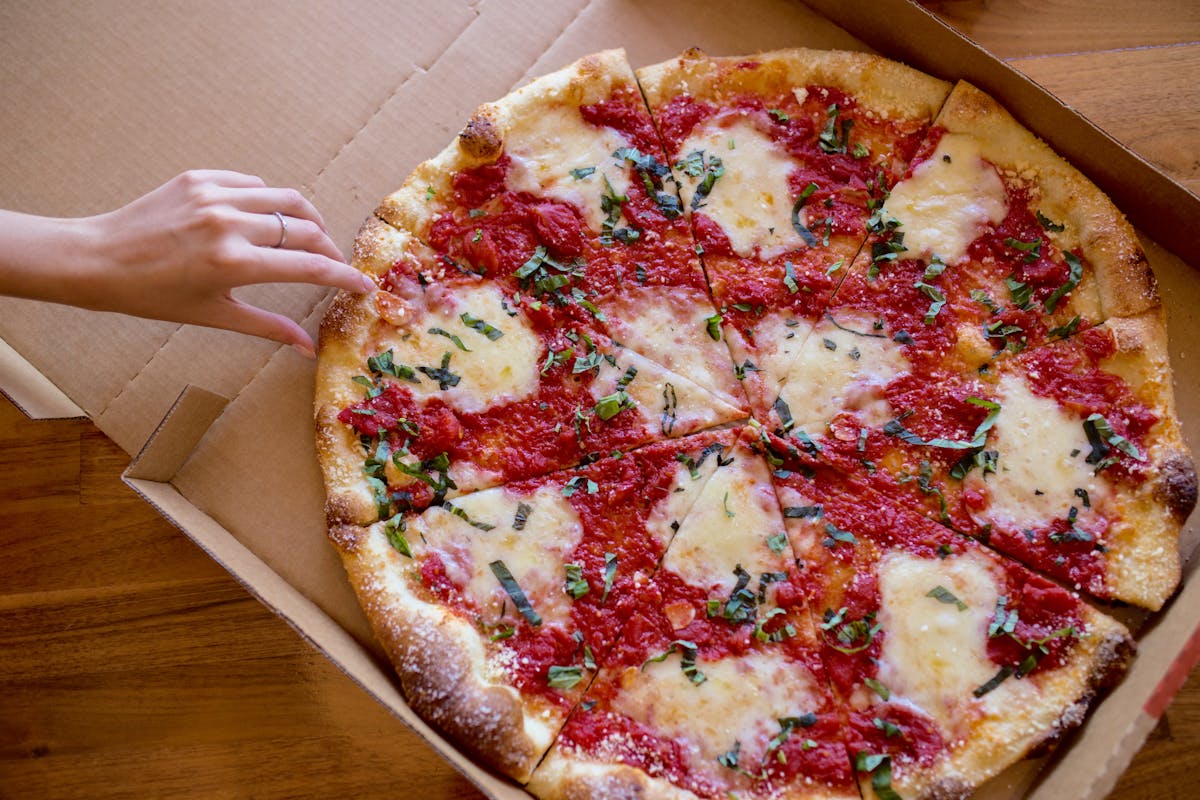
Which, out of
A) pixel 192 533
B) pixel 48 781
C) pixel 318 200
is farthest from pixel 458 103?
pixel 48 781

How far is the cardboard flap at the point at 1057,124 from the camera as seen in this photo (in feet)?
12.2

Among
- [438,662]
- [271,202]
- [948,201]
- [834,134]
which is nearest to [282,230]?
[271,202]

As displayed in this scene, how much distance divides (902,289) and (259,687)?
3047mm

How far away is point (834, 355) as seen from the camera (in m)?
3.73

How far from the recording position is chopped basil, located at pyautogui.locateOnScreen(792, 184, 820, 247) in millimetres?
3844

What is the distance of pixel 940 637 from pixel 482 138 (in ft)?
8.46

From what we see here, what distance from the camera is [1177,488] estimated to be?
11.3 feet

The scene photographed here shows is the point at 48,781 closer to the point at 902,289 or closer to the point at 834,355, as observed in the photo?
the point at 834,355

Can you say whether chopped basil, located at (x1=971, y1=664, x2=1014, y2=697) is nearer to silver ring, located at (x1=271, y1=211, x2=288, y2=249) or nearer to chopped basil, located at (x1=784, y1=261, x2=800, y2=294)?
chopped basil, located at (x1=784, y1=261, x2=800, y2=294)

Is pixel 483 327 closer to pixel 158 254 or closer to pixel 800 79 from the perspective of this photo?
pixel 158 254

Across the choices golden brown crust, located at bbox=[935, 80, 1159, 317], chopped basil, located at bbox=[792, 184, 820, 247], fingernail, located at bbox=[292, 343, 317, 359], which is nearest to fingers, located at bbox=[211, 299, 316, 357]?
fingernail, located at bbox=[292, 343, 317, 359]

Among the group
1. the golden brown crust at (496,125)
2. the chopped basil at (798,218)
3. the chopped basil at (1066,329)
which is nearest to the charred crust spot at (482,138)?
the golden brown crust at (496,125)

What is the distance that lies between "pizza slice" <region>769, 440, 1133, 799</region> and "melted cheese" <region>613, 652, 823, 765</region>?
0.18 m

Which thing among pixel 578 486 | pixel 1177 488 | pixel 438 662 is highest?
pixel 1177 488
